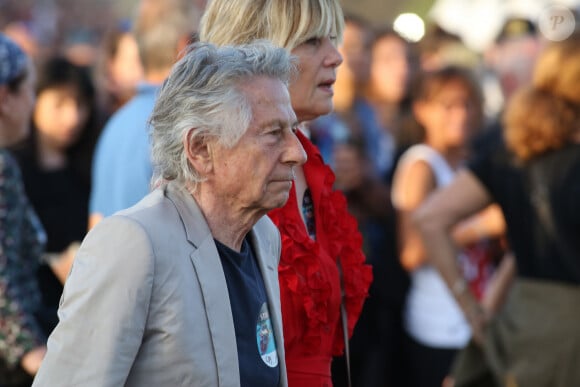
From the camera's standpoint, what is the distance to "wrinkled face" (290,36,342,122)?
3090 millimetres

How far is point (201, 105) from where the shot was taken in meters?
2.42

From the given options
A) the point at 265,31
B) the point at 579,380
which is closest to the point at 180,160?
the point at 265,31

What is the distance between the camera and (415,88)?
625cm

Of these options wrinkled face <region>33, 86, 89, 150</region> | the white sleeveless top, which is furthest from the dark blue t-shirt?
wrinkled face <region>33, 86, 89, 150</region>

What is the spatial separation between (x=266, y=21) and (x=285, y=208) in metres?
0.53

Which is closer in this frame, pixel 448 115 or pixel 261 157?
pixel 261 157

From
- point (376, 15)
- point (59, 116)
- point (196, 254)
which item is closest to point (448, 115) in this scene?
point (59, 116)

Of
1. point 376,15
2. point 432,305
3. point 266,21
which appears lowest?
point 432,305

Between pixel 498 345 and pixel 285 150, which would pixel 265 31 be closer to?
pixel 285 150

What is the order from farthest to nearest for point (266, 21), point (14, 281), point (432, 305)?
point (432, 305) → point (14, 281) → point (266, 21)

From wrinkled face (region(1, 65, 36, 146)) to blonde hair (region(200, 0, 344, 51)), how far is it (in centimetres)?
117

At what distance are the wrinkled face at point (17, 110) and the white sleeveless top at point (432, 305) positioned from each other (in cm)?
236

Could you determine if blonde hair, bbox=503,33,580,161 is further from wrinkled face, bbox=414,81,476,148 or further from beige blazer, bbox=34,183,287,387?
beige blazer, bbox=34,183,287,387

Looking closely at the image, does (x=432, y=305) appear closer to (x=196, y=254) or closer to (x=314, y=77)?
(x=314, y=77)
